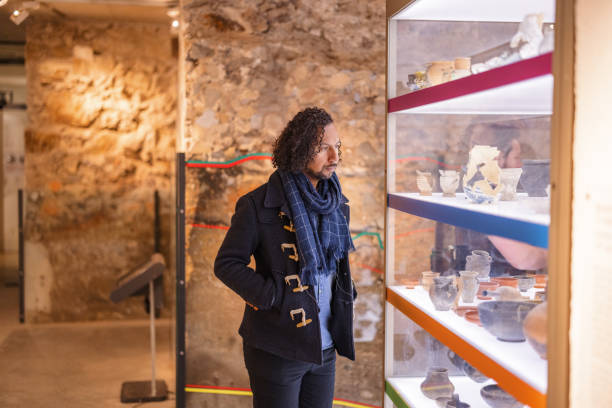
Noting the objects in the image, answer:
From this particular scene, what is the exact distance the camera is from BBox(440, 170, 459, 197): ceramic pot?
203 cm

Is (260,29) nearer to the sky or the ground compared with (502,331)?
nearer to the sky

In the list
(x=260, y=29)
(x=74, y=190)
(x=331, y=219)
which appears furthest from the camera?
(x=74, y=190)

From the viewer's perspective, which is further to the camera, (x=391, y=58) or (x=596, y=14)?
(x=391, y=58)

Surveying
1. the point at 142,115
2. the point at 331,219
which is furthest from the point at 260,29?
the point at 142,115

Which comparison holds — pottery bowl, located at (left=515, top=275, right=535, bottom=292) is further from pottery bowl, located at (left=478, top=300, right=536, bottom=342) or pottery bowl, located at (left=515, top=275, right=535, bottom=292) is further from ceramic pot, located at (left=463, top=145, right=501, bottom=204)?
ceramic pot, located at (left=463, top=145, right=501, bottom=204)

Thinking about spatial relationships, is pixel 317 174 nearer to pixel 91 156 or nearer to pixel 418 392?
pixel 418 392

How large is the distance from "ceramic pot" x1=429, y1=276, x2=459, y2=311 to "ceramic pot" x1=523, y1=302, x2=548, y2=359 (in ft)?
1.57

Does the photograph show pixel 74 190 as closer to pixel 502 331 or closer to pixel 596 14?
pixel 502 331

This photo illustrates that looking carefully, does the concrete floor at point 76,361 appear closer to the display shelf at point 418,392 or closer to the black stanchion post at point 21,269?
the black stanchion post at point 21,269

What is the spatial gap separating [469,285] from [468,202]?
28 centimetres

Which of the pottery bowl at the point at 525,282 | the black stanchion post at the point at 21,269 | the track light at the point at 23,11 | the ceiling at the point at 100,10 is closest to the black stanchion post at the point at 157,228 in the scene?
the black stanchion post at the point at 21,269

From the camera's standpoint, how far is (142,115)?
5836 millimetres

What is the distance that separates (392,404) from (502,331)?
808 mm

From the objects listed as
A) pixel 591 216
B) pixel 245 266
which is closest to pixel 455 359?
pixel 245 266
